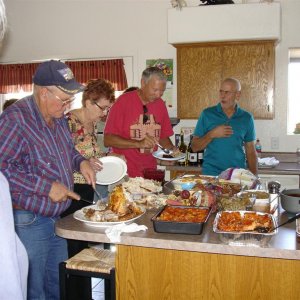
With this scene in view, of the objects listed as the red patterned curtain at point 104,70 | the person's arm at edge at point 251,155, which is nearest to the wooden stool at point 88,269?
the person's arm at edge at point 251,155

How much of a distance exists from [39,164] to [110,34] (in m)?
3.30

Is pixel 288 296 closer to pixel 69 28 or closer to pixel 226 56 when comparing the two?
pixel 226 56

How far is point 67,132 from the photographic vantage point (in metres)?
2.23

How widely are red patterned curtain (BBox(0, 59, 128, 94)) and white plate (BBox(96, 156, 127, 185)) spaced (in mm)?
2554

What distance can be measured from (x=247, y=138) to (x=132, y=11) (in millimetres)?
2315

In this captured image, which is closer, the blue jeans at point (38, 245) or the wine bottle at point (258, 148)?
the blue jeans at point (38, 245)

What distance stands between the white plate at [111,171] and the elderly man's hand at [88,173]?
13 centimetres


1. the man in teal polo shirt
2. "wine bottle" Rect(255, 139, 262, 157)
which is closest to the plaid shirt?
the man in teal polo shirt

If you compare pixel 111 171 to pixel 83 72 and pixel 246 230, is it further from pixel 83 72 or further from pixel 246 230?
pixel 83 72

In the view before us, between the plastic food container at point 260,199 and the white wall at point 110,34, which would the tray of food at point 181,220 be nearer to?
the plastic food container at point 260,199

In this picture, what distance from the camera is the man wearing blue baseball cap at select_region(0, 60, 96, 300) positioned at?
6.07ft

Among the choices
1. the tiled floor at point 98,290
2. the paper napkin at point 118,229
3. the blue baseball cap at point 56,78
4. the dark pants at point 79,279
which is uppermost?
the blue baseball cap at point 56,78

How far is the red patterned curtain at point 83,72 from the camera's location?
488 centimetres

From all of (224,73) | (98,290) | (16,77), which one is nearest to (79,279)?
(98,290)
